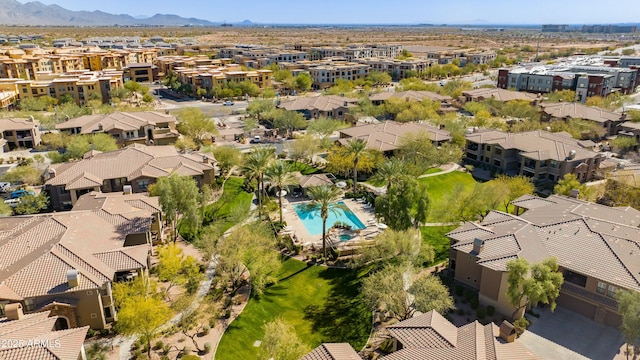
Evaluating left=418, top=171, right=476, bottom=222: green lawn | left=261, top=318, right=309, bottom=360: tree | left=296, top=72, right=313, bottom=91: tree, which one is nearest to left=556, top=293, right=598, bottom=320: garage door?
left=261, top=318, right=309, bottom=360: tree

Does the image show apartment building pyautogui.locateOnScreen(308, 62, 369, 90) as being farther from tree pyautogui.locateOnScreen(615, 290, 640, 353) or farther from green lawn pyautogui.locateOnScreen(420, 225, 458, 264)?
tree pyautogui.locateOnScreen(615, 290, 640, 353)

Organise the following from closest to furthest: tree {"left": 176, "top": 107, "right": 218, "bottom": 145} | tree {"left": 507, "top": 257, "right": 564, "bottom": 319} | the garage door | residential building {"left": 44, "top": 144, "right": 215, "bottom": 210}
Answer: tree {"left": 507, "top": 257, "right": 564, "bottom": 319} < the garage door < residential building {"left": 44, "top": 144, "right": 215, "bottom": 210} < tree {"left": 176, "top": 107, "right": 218, "bottom": 145}

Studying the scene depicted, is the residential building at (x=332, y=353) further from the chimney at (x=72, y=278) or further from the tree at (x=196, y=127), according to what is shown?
the tree at (x=196, y=127)

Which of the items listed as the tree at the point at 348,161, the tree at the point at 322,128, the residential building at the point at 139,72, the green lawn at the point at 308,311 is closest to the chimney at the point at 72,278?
the green lawn at the point at 308,311

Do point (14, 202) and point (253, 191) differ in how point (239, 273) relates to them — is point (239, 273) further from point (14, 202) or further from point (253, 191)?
point (14, 202)

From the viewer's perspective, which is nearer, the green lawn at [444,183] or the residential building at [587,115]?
the green lawn at [444,183]

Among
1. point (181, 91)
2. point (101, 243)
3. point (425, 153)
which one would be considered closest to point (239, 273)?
point (101, 243)
